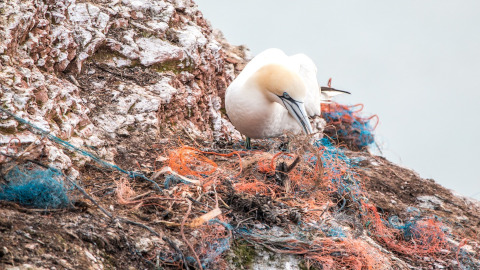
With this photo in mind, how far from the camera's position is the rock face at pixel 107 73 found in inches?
199

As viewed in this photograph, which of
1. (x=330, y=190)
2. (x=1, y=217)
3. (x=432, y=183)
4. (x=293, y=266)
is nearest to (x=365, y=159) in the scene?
(x=432, y=183)


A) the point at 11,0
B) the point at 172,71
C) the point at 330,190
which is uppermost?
the point at 11,0

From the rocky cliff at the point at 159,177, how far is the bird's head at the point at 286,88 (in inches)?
17.7

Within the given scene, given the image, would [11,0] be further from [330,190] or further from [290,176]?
[330,190]

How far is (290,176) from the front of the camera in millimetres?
5422

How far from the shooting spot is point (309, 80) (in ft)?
25.7

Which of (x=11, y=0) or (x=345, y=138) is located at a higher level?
(x=11, y=0)

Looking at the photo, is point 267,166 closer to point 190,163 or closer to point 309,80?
point 190,163

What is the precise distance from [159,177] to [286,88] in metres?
1.74

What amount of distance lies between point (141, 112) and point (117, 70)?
33.2 inches

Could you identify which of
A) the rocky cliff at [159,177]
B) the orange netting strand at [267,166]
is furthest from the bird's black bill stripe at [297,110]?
the orange netting strand at [267,166]

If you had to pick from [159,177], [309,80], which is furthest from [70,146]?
[309,80]

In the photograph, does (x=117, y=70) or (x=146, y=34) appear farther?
(x=146, y=34)

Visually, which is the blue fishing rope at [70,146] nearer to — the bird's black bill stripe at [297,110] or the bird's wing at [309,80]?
the bird's black bill stripe at [297,110]
